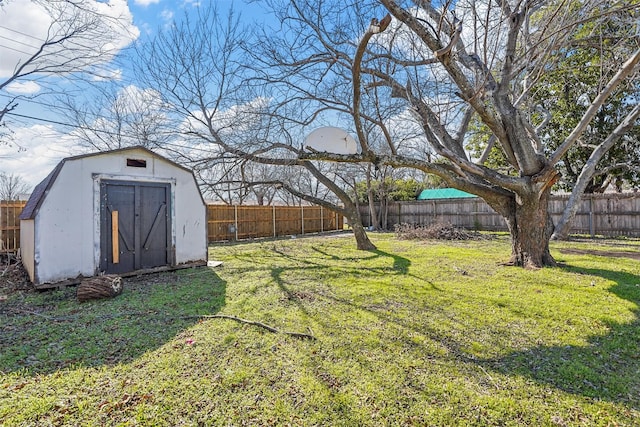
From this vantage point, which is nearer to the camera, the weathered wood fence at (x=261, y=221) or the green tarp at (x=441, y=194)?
the weathered wood fence at (x=261, y=221)

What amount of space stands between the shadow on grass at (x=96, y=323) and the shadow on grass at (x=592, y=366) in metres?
2.92

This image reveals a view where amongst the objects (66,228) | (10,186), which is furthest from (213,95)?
(10,186)

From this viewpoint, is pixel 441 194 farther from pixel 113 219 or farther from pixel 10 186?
pixel 10 186

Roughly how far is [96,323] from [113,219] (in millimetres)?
2606

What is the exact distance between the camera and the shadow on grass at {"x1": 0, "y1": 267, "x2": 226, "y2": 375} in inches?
101

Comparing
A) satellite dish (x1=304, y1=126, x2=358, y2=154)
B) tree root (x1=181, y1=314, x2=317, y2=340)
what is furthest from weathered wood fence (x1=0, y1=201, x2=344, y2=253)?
tree root (x1=181, y1=314, x2=317, y2=340)

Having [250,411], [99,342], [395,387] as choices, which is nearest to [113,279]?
[99,342]

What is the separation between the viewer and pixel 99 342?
9.38 ft

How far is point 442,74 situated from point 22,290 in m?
7.97

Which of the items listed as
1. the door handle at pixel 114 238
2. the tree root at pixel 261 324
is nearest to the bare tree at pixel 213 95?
the door handle at pixel 114 238

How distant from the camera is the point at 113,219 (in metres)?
5.41

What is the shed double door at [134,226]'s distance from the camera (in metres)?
5.36

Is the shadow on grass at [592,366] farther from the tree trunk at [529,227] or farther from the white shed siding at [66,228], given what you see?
the white shed siding at [66,228]

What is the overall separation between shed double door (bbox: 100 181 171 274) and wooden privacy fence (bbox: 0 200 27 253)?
3.82 metres
